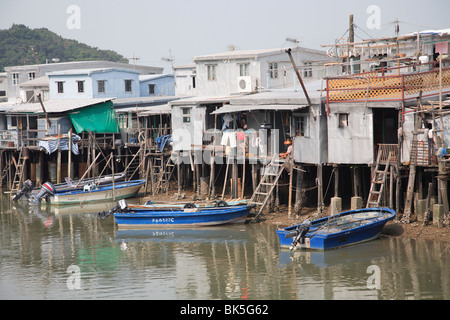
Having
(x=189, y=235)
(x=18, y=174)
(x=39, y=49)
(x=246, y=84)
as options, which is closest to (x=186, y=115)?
(x=246, y=84)

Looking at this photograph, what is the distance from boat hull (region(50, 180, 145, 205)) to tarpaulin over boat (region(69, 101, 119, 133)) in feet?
21.2

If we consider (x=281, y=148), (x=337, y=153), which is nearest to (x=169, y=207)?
(x=281, y=148)

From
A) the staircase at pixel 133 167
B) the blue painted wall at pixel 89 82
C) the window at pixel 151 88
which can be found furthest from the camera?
the window at pixel 151 88

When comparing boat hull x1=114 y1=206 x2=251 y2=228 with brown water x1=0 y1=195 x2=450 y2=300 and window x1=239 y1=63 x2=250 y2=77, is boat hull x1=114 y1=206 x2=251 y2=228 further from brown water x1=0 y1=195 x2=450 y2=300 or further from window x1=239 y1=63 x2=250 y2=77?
window x1=239 y1=63 x2=250 y2=77

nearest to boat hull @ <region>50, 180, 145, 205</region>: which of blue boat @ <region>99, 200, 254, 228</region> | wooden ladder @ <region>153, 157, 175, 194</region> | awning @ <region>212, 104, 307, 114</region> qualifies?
wooden ladder @ <region>153, 157, 175, 194</region>

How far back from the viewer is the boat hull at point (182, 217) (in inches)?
1059

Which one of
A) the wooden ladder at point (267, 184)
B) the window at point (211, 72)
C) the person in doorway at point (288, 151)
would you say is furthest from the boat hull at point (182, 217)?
the window at point (211, 72)

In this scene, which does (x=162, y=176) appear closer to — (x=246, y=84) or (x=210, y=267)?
(x=246, y=84)

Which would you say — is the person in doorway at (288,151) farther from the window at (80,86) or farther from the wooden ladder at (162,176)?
the window at (80,86)

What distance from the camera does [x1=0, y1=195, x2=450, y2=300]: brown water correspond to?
1909cm

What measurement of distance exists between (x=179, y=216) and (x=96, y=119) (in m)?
15.6

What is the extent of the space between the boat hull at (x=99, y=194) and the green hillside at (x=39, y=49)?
153 feet

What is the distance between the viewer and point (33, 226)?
2983 cm
